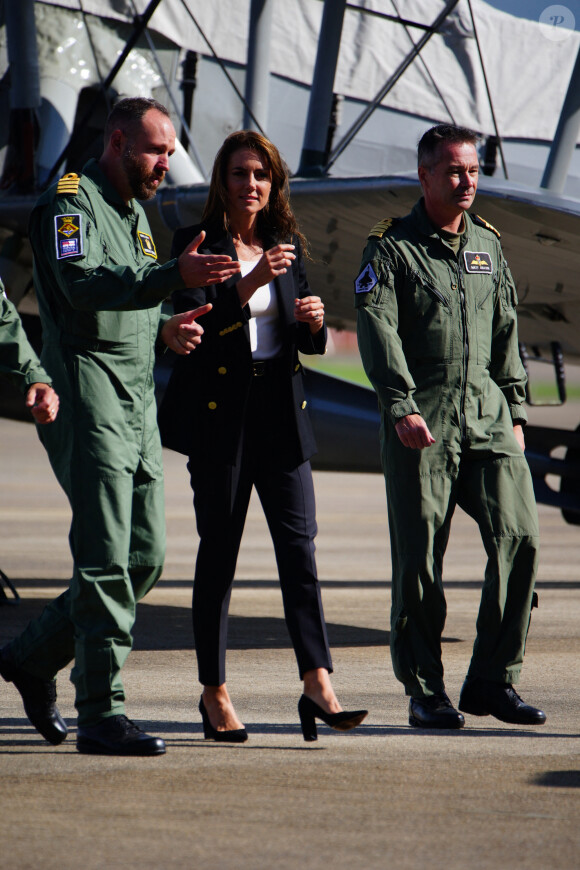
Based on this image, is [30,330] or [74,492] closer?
[74,492]

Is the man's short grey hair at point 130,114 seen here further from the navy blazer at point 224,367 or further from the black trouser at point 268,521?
the black trouser at point 268,521

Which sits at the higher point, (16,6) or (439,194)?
(16,6)

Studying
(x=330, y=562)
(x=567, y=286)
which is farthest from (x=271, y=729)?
(x=330, y=562)

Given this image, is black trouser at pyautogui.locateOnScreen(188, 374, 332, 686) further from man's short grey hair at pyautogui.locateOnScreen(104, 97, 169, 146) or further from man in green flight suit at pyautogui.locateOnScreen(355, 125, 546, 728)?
man's short grey hair at pyautogui.locateOnScreen(104, 97, 169, 146)

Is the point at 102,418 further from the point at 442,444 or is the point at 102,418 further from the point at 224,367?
the point at 442,444

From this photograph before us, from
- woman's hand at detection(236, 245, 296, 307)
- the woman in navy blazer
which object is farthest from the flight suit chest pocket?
woman's hand at detection(236, 245, 296, 307)

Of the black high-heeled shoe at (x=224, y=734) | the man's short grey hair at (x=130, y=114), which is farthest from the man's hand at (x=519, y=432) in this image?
the man's short grey hair at (x=130, y=114)

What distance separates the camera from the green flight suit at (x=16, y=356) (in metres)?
3.94

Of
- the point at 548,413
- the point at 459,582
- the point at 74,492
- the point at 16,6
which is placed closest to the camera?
the point at 74,492

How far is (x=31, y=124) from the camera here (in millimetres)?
8594

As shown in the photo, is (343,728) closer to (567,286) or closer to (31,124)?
(567,286)

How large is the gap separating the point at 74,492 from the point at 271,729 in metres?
1.09

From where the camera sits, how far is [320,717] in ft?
13.8

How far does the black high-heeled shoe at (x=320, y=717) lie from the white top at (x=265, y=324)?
1.11 meters
